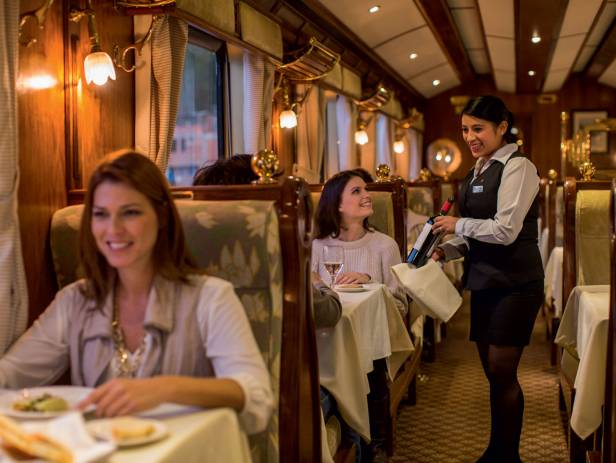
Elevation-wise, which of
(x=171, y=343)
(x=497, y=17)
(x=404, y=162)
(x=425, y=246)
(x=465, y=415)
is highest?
(x=497, y=17)

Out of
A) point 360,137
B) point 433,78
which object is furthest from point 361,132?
point 433,78

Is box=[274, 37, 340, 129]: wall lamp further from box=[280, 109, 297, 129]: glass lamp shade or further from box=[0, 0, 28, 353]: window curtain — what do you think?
box=[0, 0, 28, 353]: window curtain

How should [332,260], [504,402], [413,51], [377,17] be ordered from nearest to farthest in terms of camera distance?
[504,402] < [332,260] < [377,17] < [413,51]

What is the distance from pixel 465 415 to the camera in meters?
5.07

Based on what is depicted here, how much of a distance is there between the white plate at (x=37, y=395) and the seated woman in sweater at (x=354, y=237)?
2.48 m

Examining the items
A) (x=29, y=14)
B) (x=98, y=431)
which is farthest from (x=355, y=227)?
(x=98, y=431)

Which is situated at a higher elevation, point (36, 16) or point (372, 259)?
point (36, 16)

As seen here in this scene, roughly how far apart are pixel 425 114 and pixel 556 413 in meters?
11.6

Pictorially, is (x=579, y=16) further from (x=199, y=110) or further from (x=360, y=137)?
(x=199, y=110)

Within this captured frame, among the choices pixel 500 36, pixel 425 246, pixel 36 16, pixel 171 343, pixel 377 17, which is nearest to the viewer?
pixel 171 343

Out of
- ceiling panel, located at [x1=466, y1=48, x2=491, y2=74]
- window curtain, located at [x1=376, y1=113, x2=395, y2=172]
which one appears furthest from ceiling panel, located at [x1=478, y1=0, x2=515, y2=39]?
ceiling panel, located at [x1=466, y1=48, x2=491, y2=74]

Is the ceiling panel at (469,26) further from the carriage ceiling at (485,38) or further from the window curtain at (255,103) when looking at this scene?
the window curtain at (255,103)

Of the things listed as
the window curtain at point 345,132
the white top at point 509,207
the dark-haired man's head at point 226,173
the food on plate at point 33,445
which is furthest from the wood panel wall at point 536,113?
the food on plate at point 33,445

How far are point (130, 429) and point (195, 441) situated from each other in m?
0.15
